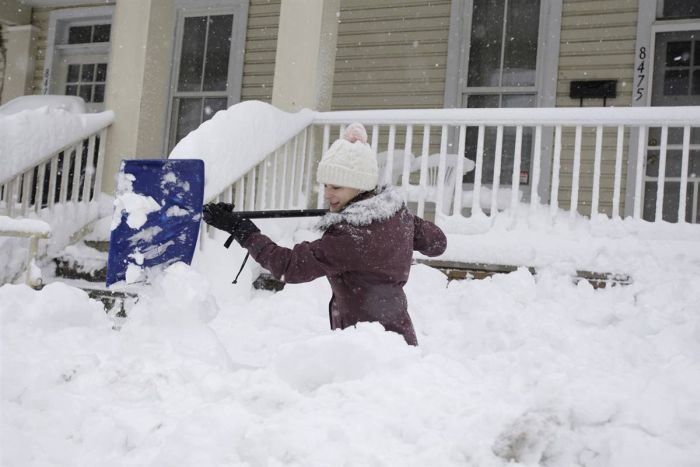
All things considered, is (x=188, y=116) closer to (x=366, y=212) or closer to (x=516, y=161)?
(x=516, y=161)

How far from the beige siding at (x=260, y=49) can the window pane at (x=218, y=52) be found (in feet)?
1.60

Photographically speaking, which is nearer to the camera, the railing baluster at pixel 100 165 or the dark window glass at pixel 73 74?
the railing baluster at pixel 100 165

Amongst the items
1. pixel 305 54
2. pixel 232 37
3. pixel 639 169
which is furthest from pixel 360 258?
pixel 232 37

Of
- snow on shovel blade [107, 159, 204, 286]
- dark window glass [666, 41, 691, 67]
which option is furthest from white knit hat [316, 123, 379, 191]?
dark window glass [666, 41, 691, 67]

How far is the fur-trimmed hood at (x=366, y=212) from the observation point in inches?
100

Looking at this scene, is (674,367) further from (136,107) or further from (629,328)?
(136,107)

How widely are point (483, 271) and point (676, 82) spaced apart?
424cm

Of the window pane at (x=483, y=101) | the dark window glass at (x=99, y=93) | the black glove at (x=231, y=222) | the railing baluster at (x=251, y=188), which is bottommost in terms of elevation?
the black glove at (x=231, y=222)

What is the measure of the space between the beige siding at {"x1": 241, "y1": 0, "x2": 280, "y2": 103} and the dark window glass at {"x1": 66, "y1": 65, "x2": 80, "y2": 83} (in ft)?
12.1

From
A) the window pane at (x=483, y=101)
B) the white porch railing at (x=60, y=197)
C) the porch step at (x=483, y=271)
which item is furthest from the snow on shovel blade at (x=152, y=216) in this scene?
the window pane at (x=483, y=101)

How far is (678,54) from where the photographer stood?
712 centimetres

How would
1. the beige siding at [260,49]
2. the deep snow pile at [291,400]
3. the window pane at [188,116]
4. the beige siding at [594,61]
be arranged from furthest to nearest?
the window pane at [188,116] < the beige siding at [260,49] < the beige siding at [594,61] < the deep snow pile at [291,400]

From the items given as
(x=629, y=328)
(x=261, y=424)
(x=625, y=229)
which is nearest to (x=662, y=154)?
(x=625, y=229)

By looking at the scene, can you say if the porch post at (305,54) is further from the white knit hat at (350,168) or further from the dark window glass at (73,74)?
the dark window glass at (73,74)
